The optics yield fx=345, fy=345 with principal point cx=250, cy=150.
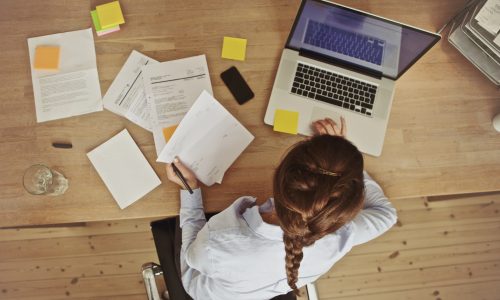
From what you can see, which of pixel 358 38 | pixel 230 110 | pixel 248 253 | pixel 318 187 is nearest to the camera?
pixel 318 187

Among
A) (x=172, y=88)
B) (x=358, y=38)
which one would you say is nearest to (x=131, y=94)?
(x=172, y=88)

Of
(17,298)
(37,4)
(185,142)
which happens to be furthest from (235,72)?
(17,298)

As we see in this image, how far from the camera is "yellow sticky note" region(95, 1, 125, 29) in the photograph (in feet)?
3.78

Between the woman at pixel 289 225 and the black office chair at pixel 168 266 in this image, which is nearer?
the woman at pixel 289 225

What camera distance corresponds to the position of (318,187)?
70 centimetres

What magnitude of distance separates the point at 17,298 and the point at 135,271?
0.60 metres

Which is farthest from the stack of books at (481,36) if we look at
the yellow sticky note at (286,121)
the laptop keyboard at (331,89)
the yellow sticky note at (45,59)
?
the yellow sticky note at (45,59)

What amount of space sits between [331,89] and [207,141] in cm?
44

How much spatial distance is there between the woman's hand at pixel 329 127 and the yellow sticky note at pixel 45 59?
88 cm

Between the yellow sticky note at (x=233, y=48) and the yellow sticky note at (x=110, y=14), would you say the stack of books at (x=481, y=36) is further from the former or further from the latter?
the yellow sticky note at (x=110, y=14)

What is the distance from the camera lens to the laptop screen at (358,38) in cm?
91

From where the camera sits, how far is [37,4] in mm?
1174

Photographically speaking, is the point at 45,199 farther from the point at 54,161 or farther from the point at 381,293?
the point at 381,293

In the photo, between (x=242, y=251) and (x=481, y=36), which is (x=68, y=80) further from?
(x=481, y=36)
